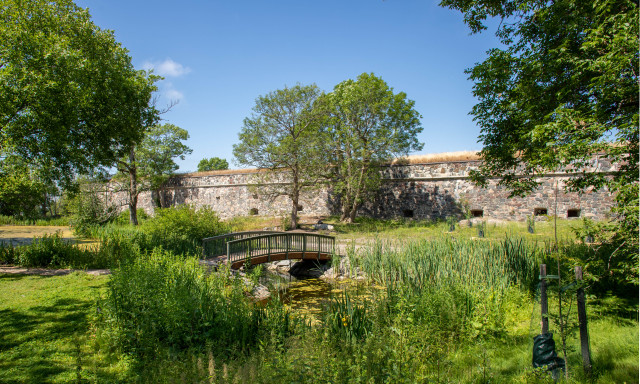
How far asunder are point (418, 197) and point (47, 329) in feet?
53.7

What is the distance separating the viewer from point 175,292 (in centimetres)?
460

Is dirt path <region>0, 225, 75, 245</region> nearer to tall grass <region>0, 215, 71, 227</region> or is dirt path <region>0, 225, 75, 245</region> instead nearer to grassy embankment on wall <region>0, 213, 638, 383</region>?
tall grass <region>0, 215, 71, 227</region>

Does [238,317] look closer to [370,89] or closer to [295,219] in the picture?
[295,219]

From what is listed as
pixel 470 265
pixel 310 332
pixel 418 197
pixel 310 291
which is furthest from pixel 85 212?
pixel 470 265

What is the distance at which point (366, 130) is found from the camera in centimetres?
1756

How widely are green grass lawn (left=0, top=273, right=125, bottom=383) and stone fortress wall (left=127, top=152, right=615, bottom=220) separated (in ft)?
36.1

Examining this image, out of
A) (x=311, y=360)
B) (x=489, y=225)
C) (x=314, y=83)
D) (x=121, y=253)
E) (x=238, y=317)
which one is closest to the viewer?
(x=311, y=360)

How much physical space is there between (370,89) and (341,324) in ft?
46.8

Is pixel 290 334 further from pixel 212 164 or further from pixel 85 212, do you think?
pixel 212 164

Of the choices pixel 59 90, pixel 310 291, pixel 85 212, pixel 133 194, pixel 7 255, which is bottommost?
pixel 310 291

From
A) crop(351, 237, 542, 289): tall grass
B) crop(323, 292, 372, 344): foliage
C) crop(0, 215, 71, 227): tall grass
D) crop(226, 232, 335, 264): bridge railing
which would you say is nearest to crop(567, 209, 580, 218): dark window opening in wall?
crop(351, 237, 542, 289): tall grass

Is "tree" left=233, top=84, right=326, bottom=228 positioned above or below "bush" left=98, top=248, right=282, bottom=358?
above

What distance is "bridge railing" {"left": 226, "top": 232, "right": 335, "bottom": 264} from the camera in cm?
932

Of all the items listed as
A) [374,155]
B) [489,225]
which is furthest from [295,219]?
[489,225]
